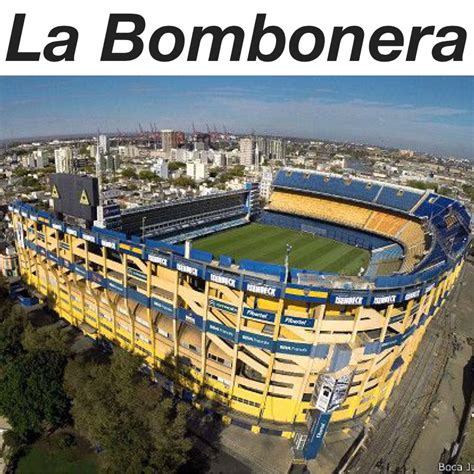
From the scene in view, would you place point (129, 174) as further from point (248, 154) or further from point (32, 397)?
point (32, 397)

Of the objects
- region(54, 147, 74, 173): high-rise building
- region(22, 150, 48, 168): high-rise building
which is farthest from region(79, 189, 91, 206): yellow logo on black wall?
region(22, 150, 48, 168): high-rise building

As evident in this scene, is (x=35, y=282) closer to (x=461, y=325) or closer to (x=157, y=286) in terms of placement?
(x=157, y=286)

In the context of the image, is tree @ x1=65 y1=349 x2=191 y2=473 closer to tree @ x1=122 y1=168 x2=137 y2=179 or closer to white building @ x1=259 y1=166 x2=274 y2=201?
white building @ x1=259 y1=166 x2=274 y2=201

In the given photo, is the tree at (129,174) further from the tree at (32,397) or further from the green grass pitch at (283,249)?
the tree at (32,397)

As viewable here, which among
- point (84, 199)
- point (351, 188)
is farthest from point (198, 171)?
point (84, 199)

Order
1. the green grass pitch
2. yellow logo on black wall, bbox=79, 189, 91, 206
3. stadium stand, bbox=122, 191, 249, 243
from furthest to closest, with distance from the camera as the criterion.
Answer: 1. the green grass pitch
2. stadium stand, bbox=122, 191, 249, 243
3. yellow logo on black wall, bbox=79, 189, 91, 206

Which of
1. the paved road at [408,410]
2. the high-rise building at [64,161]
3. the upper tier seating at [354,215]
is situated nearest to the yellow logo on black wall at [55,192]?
the paved road at [408,410]
